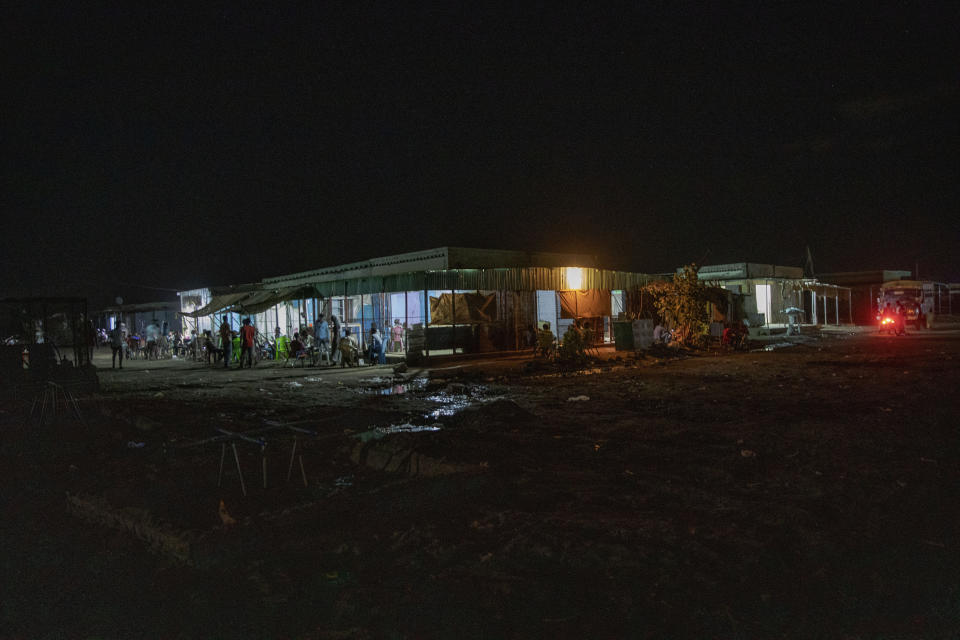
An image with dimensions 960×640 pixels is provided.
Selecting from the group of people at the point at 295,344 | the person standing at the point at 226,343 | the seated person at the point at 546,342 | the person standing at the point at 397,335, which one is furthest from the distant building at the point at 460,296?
the seated person at the point at 546,342

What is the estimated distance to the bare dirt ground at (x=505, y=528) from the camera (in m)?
3.52

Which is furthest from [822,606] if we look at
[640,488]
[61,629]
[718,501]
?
[61,629]

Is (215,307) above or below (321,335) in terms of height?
above

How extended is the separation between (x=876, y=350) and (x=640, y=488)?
1875 cm

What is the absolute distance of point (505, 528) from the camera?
4.71 m

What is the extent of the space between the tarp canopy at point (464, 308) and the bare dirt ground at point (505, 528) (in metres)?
10.0

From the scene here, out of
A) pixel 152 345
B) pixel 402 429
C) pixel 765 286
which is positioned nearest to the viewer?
pixel 402 429

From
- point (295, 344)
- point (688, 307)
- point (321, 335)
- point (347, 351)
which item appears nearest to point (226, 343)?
point (295, 344)

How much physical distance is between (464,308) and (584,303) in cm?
575

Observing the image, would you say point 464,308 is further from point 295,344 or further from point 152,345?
point 152,345

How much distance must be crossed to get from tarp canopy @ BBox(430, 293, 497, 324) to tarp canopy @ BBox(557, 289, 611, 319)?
10.8ft

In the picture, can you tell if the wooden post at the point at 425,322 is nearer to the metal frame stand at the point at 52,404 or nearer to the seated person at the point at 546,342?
the seated person at the point at 546,342

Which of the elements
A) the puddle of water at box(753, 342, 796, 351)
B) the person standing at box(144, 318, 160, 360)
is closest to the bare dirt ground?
the puddle of water at box(753, 342, 796, 351)

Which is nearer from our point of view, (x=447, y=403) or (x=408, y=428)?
(x=408, y=428)
